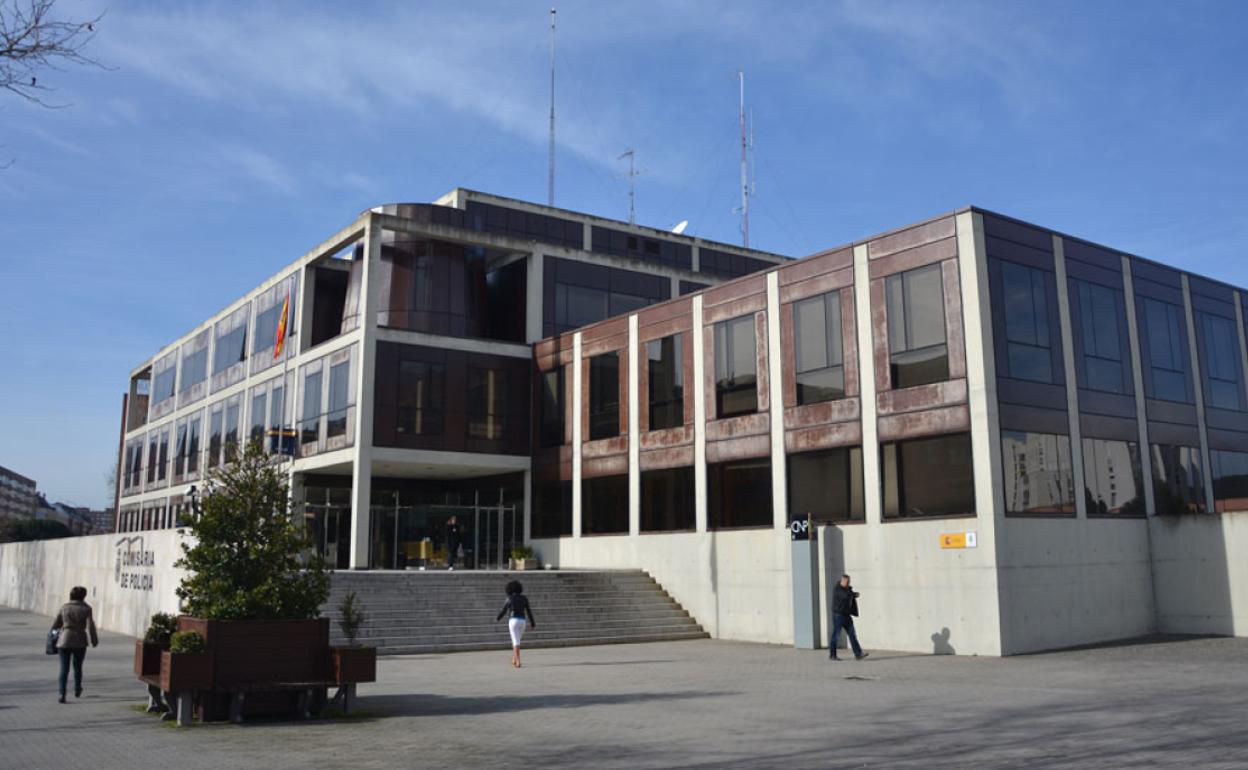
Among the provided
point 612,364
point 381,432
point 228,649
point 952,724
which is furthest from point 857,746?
point 381,432

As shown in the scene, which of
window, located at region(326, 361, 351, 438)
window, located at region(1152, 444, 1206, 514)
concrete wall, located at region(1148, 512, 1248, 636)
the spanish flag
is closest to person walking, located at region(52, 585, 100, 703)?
window, located at region(326, 361, 351, 438)

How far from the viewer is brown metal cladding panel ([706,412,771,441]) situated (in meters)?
27.0

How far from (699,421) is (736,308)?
133 inches

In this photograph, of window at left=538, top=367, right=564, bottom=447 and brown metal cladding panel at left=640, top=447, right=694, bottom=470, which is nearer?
brown metal cladding panel at left=640, top=447, right=694, bottom=470

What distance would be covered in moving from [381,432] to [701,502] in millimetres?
11288

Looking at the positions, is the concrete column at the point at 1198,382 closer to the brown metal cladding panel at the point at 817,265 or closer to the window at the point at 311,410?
the brown metal cladding panel at the point at 817,265

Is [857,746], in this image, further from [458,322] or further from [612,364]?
[458,322]

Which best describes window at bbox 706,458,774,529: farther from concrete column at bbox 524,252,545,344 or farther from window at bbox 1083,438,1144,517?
concrete column at bbox 524,252,545,344

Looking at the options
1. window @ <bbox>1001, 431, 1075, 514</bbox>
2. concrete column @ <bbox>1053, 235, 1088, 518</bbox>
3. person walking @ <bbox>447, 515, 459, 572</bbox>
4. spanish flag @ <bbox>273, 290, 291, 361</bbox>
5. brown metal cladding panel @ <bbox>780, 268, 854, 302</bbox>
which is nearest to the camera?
window @ <bbox>1001, 431, 1075, 514</bbox>

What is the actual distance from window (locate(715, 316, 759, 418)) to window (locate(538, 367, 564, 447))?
7876 millimetres

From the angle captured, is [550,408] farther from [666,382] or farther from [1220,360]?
[1220,360]

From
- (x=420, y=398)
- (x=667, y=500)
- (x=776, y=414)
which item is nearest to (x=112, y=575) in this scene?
(x=420, y=398)

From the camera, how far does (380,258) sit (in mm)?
35219

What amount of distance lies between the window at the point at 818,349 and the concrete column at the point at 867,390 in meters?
0.65
